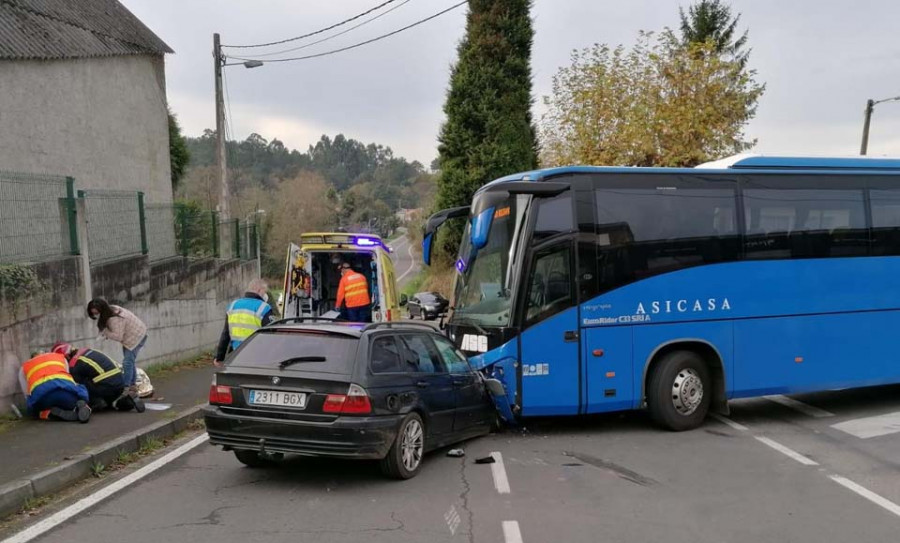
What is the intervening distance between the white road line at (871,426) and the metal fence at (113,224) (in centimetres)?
1083

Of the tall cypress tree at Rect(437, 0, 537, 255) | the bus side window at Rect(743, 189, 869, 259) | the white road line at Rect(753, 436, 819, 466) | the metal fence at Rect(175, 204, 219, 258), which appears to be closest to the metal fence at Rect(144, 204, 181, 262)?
the metal fence at Rect(175, 204, 219, 258)

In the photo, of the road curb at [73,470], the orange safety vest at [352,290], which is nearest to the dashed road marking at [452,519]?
the road curb at [73,470]

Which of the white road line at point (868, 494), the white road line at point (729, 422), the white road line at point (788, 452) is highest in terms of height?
the white road line at point (868, 494)

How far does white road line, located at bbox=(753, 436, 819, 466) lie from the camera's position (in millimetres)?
7699

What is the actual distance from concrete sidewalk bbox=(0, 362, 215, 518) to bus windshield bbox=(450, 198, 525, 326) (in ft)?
12.5

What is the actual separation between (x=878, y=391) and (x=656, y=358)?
545cm

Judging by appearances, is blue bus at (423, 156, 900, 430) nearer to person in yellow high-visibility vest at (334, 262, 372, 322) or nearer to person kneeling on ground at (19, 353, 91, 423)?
person in yellow high-visibility vest at (334, 262, 372, 322)

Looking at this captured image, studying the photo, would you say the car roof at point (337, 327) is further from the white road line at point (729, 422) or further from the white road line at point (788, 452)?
the white road line at point (729, 422)

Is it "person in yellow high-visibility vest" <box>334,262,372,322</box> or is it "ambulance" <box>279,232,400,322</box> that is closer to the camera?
"person in yellow high-visibility vest" <box>334,262,372,322</box>

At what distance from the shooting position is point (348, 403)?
643 cm

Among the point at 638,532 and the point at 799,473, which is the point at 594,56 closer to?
the point at 799,473

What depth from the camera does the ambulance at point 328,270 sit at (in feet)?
48.3

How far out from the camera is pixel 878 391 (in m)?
12.3

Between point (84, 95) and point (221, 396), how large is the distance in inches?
624
